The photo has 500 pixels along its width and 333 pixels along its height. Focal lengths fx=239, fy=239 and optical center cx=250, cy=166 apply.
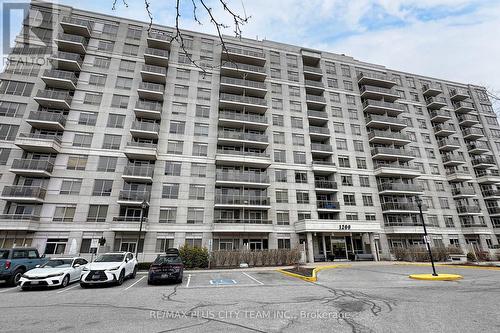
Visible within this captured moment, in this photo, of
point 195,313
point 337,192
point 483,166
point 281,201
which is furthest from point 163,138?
point 483,166

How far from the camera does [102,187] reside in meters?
28.5

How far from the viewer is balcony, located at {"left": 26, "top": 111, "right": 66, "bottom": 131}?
28.0 meters

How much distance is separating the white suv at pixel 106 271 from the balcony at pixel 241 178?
17.0 metres

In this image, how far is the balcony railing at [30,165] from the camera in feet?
Result: 85.6

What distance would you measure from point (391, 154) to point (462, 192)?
49.2ft

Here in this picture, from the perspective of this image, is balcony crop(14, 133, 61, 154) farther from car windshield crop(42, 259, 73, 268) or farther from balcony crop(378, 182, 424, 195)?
balcony crop(378, 182, 424, 195)

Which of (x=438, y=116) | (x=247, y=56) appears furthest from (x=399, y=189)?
(x=247, y=56)

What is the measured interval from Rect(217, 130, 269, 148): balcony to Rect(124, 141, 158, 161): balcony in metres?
8.75

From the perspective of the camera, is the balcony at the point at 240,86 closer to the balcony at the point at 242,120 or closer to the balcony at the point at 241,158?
the balcony at the point at 242,120

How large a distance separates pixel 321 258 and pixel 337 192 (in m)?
10.0

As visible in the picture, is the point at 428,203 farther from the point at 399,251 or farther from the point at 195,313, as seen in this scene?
the point at 195,313

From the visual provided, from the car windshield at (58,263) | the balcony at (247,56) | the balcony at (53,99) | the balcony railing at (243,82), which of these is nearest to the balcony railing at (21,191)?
the balcony at (53,99)

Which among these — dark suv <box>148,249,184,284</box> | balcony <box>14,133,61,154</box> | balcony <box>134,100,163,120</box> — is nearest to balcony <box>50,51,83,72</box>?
balcony <box>134,100,163,120</box>

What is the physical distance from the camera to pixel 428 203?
128ft
